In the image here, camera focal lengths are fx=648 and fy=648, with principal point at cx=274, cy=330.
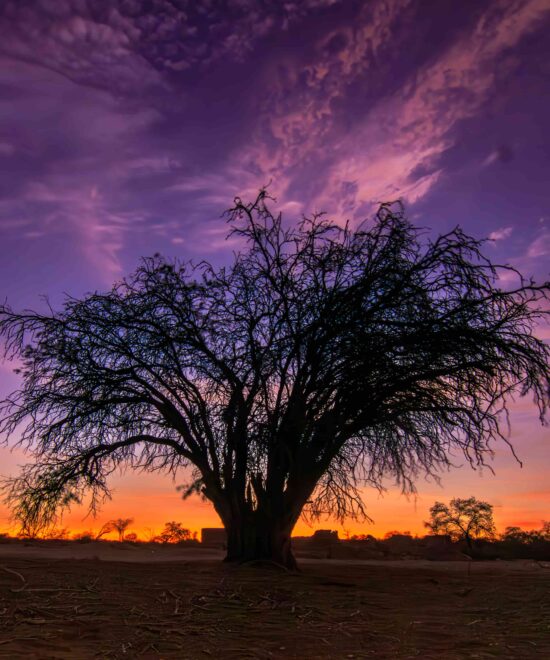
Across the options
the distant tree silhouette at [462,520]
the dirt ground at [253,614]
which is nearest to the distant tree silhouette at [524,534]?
the distant tree silhouette at [462,520]

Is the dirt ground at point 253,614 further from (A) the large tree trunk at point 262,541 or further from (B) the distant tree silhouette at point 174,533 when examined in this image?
(B) the distant tree silhouette at point 174,533

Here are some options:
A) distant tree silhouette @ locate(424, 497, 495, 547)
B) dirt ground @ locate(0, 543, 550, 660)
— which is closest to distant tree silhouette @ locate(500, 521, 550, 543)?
distant tree silhouette @ locate(424, 497, 495, 547)

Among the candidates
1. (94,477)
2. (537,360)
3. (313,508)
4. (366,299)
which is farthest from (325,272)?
(94,477)

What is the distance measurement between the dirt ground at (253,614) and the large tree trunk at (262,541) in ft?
1.75

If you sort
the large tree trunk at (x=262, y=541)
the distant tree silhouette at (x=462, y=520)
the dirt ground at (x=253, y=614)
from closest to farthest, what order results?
the dirt ground at (x=253, y=614) → the large tree trunk at (x=262, y=541) → the distant tree silhouette at (x=462, y=520)

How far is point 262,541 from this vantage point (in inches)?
490

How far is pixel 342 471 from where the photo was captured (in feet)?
47.6

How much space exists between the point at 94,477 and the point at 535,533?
32.4 meters

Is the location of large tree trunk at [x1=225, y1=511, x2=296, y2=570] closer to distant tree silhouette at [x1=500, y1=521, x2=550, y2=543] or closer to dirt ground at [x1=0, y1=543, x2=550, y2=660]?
dirt ground at [x1=0, y1=543, x2=550, y2=660]

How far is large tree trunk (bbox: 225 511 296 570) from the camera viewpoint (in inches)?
487

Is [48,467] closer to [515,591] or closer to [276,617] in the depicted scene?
[276,617]

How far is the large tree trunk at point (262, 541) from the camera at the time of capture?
1238 cm

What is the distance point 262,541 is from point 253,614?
4.24 metres

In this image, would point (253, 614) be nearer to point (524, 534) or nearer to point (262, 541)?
point (262, 541)
